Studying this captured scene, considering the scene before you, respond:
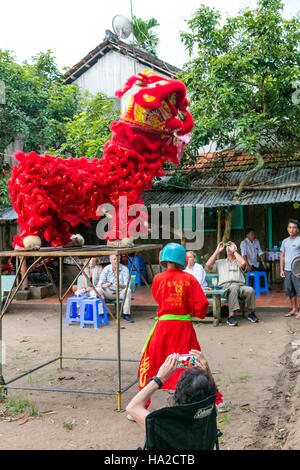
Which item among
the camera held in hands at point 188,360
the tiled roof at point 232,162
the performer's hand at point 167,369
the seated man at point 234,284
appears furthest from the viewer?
the tiled roof at point 232,162

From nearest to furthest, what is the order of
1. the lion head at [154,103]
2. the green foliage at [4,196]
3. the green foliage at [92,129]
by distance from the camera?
the lion head at [154,103], the green foliage at [92,129], the green foliage at [4,196]

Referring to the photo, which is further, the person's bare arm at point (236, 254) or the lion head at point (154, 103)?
the person's bare arm at point (236, 254)

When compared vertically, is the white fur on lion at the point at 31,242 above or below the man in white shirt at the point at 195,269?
above

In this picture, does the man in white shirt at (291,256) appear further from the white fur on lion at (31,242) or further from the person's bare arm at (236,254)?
the white fur on lion at (31,242)

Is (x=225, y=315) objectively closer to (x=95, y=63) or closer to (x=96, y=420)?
(x=96, y=420)

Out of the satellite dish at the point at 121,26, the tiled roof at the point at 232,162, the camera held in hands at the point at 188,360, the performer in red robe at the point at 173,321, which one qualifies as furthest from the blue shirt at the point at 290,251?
the satellite dish at the point at 121,26

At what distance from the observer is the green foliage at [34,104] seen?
12.3m

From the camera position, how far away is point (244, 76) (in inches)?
368

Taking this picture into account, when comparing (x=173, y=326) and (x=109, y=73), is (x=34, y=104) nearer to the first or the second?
(x=109, y=73)

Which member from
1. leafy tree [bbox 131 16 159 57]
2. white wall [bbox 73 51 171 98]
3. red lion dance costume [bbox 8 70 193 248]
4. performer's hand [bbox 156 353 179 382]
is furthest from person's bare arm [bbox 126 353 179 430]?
leafy tree [bbox 131 16 159 57]

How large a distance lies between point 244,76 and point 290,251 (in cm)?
402

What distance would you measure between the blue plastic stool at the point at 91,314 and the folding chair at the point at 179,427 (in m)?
5.82

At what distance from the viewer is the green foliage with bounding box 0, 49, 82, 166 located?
12.3 meters

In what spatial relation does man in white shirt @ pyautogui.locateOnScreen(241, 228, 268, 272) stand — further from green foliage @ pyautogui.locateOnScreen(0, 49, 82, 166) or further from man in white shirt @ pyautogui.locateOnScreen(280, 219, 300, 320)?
green foliage @ pyautogui.locateOnScreen(0, 49, 82, 166)
